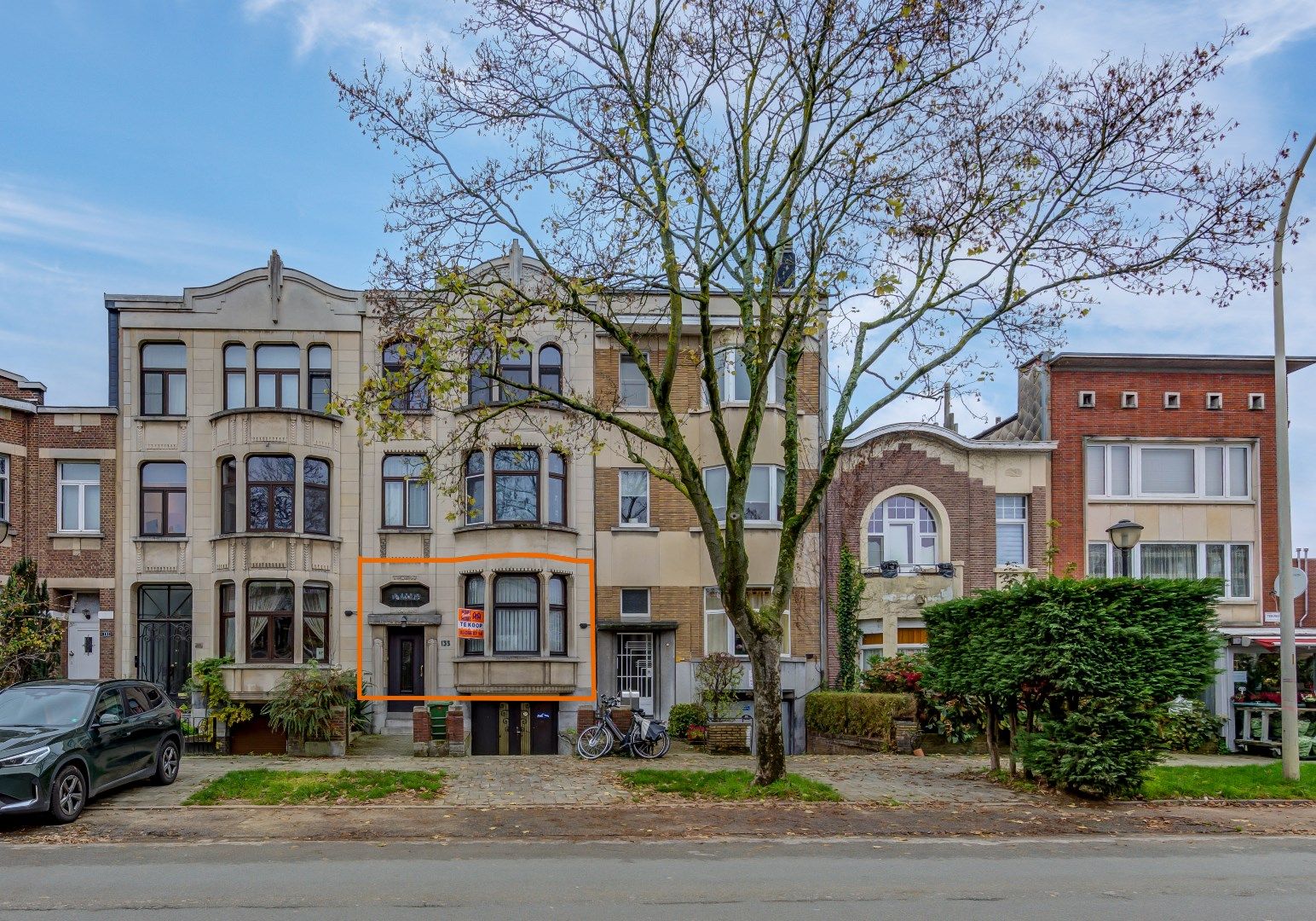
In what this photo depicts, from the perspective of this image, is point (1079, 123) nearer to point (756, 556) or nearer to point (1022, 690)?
point (1022, 690)

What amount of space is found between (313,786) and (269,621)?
947 centimetres

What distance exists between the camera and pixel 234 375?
2561cm

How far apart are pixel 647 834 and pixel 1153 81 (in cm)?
1149

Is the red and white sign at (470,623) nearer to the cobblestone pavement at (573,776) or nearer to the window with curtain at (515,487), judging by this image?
the window with curtain at (515,487)

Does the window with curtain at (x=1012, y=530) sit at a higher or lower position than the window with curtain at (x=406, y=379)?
lower

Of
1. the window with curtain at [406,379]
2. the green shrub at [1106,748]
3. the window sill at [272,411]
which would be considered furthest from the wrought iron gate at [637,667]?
the green shrub at [1106,748]

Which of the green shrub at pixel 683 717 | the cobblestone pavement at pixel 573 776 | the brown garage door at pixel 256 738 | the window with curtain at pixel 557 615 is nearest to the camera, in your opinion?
the cobblestone pavement at pixel 573 776

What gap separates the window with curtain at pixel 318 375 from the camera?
2583cm

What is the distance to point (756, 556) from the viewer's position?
25344 mm

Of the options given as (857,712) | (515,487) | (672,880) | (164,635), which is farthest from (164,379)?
(672,880)

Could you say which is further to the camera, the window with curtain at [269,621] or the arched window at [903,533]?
the arched window at [903,533]

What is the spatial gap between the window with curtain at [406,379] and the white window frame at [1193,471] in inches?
617

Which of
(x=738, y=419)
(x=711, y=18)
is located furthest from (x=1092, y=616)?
(x=738, y=419)

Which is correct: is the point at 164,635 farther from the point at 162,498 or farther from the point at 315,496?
the point at 315,496
